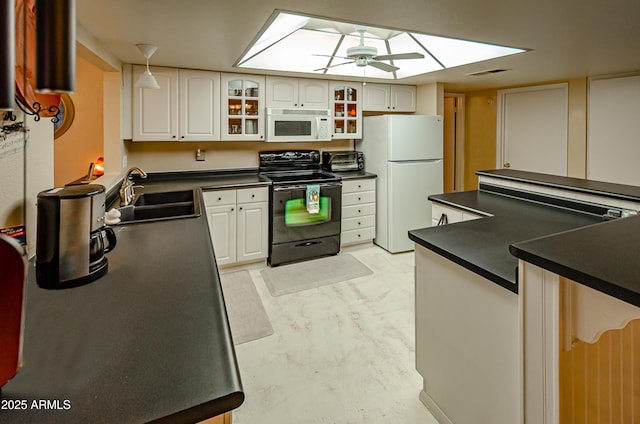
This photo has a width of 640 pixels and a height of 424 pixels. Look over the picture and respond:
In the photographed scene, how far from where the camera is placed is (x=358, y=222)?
446 cm

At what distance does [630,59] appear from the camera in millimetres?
3295

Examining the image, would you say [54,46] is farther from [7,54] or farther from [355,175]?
[355,175]

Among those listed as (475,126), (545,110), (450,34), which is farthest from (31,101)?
(475,126)

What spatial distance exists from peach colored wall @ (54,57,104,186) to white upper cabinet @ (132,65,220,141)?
1474mm

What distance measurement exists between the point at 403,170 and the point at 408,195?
12.5 inches

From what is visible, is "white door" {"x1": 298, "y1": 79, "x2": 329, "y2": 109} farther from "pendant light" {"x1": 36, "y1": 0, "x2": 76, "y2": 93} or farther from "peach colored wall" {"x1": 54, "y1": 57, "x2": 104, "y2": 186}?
"pendant light" {"x1": 36, "y1": 0, "x2": 76, "y2": 93}

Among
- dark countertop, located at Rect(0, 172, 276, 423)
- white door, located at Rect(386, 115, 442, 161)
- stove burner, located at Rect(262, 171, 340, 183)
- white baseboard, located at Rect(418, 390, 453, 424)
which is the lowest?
white baseboard, located at Rect(418, 390, 453, 424)

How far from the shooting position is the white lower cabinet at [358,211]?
14.3ft

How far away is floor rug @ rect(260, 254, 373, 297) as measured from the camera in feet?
11.4

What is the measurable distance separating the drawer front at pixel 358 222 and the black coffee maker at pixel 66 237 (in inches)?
132

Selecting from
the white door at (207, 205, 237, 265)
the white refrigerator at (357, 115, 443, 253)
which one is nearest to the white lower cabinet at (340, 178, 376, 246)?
the white refrigerator at (357, 115, 443, 253)

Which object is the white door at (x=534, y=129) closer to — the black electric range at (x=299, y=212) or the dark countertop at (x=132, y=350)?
the black electric range at (x=299, y=212)

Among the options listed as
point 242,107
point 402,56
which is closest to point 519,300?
point 402,56

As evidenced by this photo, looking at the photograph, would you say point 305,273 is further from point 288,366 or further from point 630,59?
point 630,59
